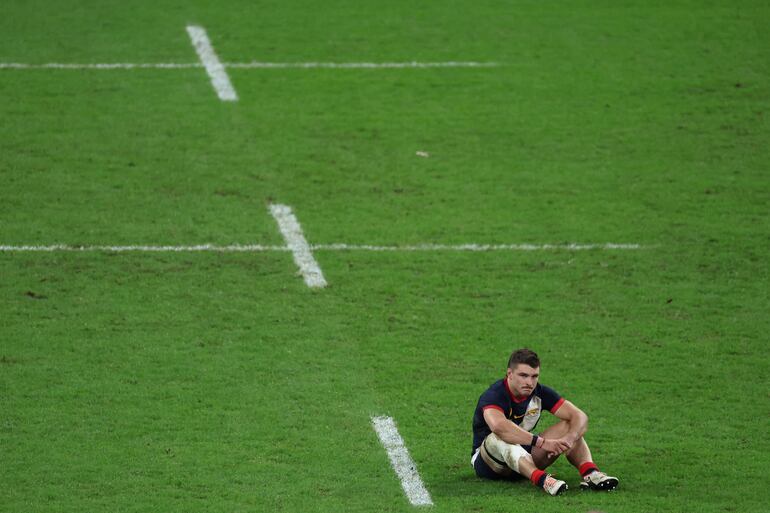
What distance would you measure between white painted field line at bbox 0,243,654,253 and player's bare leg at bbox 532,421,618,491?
4111 mm

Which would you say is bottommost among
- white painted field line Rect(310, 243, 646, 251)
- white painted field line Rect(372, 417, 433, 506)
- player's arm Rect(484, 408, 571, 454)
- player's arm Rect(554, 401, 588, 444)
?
white painted field line Rect(310, 243, 646, 251)

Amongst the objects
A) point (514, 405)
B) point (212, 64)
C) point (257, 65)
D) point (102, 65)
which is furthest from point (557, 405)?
point (102, 65)

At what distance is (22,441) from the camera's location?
8.34 m

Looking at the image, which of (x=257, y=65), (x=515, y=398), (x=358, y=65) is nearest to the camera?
(x=515, y=398)

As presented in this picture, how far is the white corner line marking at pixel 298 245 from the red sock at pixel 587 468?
3804 millimetres

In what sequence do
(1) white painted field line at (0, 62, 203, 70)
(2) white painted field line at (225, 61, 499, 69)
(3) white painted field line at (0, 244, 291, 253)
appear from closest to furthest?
(3) white painted field line at (0, 244, 291, 253) < (1) white painted field line at (0, 62, 203, 70) < (2) white painted field line at (225, 61, 499, 69)

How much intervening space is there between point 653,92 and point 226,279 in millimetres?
6218

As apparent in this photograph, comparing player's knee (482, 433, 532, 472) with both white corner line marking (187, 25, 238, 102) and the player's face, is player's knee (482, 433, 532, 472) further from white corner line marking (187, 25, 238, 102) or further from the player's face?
white corner line marking (187, 25, 238, 102)

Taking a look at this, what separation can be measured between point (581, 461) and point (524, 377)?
0.64 metres

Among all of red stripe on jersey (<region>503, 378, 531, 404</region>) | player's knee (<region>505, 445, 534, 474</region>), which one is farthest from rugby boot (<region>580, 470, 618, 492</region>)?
red stripe on jersey (<region>503, 378, 531, 404</region>)

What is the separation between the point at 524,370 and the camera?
25.1ft

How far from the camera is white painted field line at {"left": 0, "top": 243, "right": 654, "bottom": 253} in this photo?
11.6 meters

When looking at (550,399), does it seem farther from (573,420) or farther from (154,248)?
(154,248)

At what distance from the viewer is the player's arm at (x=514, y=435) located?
768 cm
